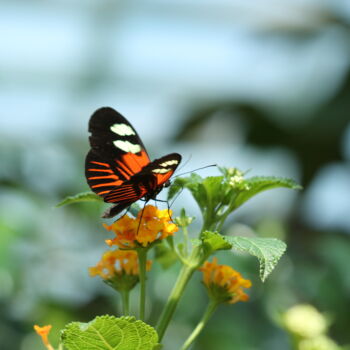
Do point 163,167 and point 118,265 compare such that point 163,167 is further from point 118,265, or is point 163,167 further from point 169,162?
point 118,265

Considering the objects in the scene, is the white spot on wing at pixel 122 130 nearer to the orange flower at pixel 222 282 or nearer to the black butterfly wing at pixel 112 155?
the black butterfly wing at pixel 112 155

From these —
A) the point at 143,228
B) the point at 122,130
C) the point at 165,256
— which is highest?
the point at 122,130

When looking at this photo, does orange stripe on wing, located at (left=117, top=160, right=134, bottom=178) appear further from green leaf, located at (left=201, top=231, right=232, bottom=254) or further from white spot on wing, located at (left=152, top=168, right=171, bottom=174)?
green leaf, located at (left=201, top=231, right=232, bottom=254)

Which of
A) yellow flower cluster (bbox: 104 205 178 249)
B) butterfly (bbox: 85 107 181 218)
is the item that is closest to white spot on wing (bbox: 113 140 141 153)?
butterfly (bbox: 85 107 181 218)

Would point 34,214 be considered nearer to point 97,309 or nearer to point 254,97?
point 97,309

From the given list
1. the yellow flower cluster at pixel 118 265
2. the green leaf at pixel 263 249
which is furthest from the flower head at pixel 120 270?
the green leaf at pixel 263 249

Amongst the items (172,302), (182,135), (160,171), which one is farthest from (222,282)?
(182,135)

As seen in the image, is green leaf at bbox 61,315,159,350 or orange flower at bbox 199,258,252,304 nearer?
green leaf at bbox 61,315,159,350
